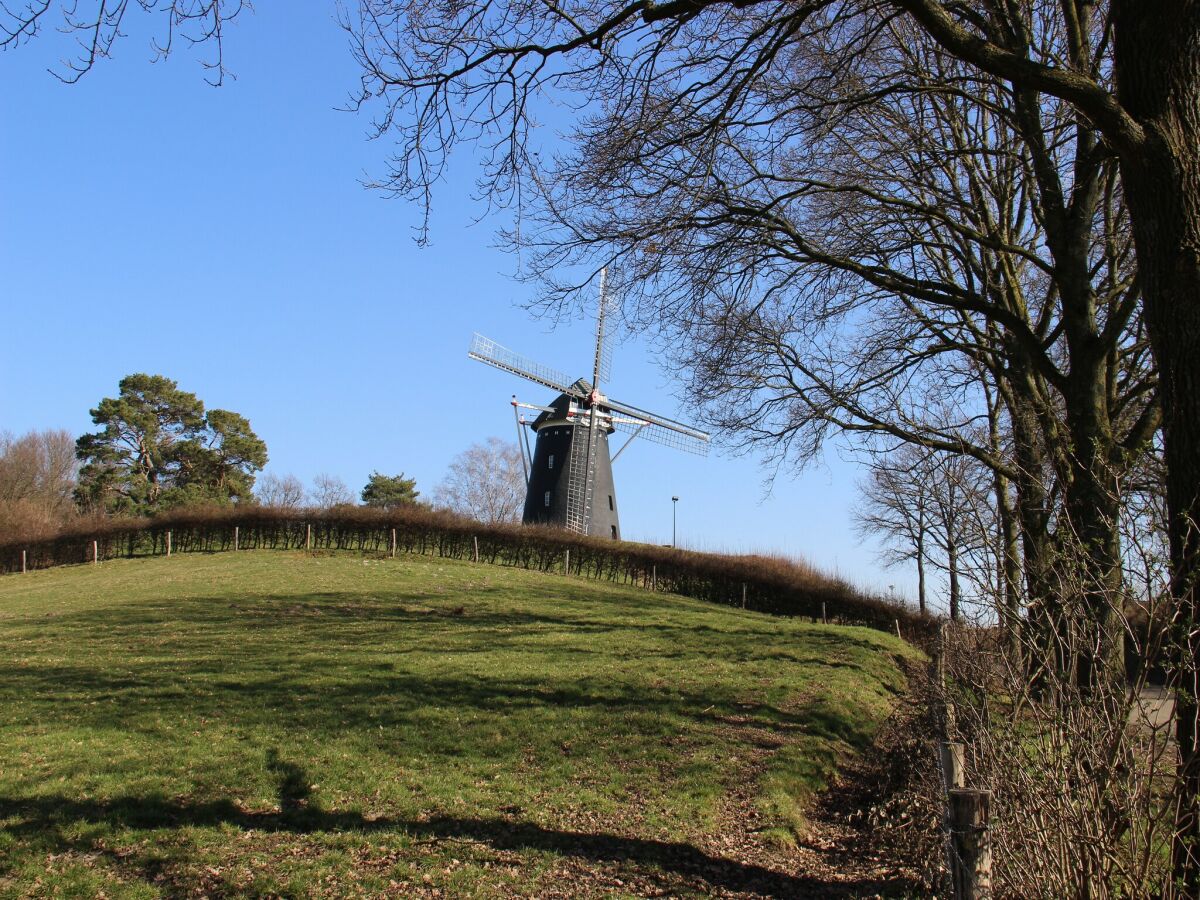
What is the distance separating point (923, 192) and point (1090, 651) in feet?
30.3

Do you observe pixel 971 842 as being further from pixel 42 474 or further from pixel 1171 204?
pixel 42 474

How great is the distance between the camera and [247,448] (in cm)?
5269

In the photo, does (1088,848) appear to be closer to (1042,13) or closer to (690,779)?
(690,779)

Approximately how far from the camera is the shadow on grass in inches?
246

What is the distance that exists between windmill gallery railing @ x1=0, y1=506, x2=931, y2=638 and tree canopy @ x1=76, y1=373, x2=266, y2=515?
22.1ft

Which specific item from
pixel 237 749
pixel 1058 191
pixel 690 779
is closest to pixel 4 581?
pixel 237 749

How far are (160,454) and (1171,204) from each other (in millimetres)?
54696

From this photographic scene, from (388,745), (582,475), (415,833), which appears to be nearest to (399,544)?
(582,475)

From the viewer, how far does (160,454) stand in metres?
50.8

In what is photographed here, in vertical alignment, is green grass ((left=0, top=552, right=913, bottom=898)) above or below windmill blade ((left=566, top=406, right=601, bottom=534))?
below

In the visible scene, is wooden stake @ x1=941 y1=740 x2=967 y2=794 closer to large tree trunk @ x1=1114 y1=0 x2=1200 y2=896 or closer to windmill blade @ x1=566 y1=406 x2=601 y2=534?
large tree trunk @ x1=1114 y1=0 x2=1200 y2=896

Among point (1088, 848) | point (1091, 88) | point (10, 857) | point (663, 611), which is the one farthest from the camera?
point (663, 611)

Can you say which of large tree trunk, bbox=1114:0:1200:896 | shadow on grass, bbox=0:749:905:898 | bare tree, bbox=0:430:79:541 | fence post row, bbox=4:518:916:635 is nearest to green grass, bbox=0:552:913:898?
shadow on grass, bbox=0:749:905:898

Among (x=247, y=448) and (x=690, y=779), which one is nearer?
(x=690, y=779)
